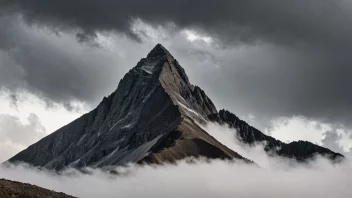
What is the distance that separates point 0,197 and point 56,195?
2122 cm

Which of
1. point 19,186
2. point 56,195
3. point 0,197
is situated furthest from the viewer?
point 56,195

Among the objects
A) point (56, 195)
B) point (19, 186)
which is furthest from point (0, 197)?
point (56, 195)

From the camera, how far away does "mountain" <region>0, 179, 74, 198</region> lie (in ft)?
357

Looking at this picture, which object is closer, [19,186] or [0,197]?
[0,197]

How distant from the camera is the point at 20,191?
114m

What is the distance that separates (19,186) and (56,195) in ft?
31.9

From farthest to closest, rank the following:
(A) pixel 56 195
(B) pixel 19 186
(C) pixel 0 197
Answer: (A) pixel 56 195 → (B) pixel 19 186 → (C) pixel 0 197

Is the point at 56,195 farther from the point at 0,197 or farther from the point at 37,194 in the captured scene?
the point at 0,197

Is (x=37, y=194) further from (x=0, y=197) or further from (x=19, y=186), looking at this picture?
(x=0, y=197)

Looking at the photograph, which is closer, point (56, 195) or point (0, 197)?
point (0, 197)

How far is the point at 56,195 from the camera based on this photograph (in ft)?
408

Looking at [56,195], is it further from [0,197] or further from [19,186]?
[0,197]

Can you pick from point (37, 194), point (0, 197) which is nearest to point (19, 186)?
point (37, 194)

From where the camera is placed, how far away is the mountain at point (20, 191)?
10881cm
